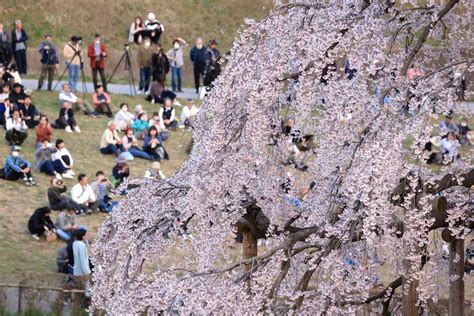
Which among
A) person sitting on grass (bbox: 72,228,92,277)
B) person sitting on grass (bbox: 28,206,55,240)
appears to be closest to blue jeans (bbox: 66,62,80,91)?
person sitting on grass (bbox: 28,206,55,240)

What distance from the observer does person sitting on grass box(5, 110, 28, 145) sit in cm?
2572

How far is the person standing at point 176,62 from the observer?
3191 cm

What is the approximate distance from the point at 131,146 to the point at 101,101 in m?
2.79

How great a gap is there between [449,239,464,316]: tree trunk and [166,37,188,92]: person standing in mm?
20545

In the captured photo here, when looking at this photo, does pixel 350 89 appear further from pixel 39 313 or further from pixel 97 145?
pixel 97 145

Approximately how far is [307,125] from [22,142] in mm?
15380

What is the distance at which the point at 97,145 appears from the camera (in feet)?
90.2

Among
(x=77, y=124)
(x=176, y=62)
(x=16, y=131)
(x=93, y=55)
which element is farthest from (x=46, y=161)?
(x=176, y=62)

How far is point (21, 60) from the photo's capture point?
31.5m

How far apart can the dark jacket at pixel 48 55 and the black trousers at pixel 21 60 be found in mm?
1280

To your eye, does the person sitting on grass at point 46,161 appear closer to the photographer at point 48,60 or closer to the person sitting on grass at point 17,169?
the person sitting on grass at point 17,169

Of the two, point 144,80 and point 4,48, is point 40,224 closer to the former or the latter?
point 4,48

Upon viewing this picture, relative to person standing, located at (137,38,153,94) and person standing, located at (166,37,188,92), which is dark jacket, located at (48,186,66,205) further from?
person standing, located at (166,37,188,92)

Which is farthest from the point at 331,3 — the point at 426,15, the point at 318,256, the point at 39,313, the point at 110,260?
the point at 39,313
